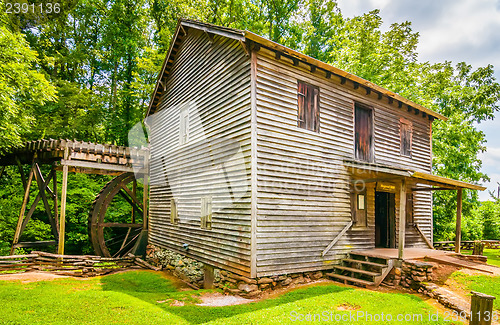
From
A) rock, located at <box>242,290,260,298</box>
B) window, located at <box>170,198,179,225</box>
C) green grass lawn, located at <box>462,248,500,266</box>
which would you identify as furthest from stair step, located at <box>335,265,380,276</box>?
green grass lawn, located at <box>462,248,500,266</box>

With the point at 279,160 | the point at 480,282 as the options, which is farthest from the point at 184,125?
the point at 480,282

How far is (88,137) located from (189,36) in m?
13.0

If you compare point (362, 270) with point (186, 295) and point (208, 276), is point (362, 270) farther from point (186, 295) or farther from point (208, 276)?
point (186, 295)

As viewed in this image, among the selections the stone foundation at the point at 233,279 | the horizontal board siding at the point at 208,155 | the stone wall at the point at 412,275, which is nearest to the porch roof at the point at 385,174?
the stone wall at the point at 412,275

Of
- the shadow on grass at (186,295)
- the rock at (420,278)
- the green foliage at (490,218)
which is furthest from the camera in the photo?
the green foliage at (490,218)

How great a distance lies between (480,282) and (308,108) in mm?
6739

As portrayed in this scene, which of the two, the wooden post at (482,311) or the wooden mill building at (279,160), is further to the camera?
the wooden mill building at (279,160)

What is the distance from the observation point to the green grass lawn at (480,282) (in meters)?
7.41

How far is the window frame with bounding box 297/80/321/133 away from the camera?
9133mm

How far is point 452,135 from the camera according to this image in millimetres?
19781

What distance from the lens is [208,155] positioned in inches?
395

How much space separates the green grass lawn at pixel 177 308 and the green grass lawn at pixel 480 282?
1.72 m

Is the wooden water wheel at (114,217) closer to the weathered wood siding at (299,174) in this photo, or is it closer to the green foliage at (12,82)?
the green foliage at (12,82)

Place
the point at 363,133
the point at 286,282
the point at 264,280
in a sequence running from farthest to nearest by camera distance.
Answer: the point at 363,133 < the point at 286,282 < the point at 264,280
